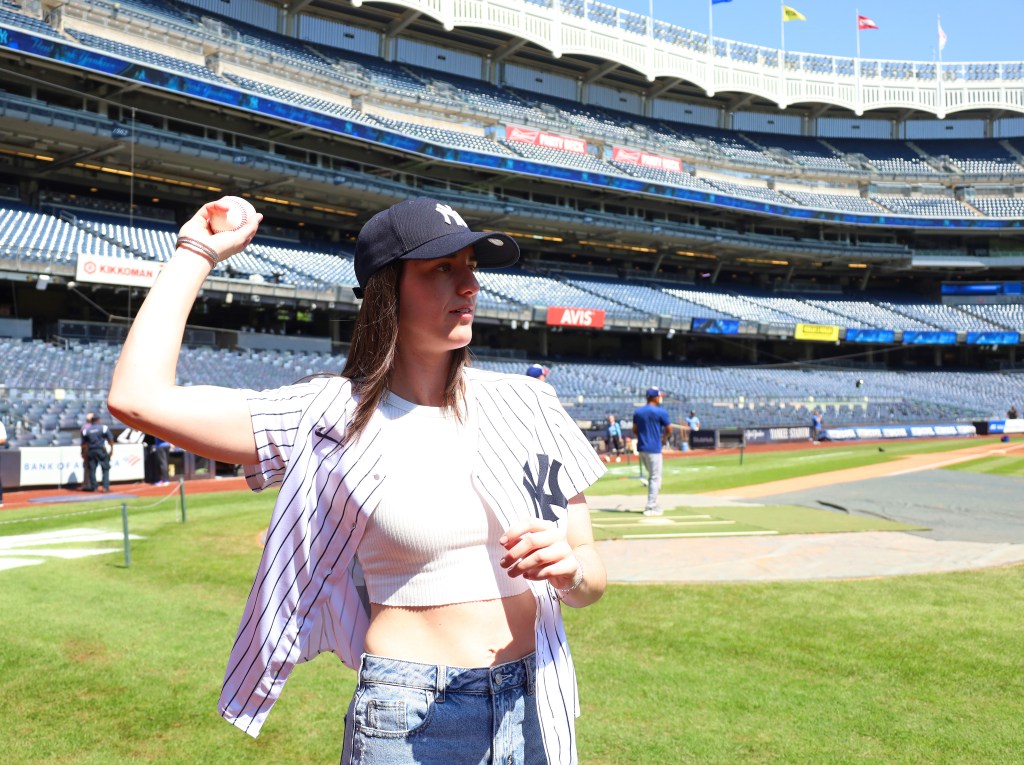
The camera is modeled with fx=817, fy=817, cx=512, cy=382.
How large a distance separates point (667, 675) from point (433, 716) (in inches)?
154

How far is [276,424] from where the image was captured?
2.10m

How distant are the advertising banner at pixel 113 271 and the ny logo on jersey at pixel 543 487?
1109 inches

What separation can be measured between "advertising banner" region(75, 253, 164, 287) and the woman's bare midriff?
1110 inches

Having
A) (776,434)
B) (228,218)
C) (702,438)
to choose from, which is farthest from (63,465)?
(776,434)

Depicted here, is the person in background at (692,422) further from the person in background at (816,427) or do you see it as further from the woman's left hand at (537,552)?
the woman's left hand at (537,552)

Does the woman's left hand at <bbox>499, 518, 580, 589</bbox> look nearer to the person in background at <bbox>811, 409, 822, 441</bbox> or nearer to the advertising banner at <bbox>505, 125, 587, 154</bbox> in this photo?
the person in background at <bbox>811, 409, 822, 441</bbox>

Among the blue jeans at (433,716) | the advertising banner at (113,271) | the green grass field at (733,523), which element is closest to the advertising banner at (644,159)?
the advertising banner at (113,271)

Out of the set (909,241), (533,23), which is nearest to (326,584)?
(533,23)

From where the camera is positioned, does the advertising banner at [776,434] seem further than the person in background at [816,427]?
No

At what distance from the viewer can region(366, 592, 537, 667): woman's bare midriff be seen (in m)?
2.06

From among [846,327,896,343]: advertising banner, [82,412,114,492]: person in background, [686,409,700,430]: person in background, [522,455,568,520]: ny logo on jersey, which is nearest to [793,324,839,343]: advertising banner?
[846,327,896,343]: advertising banner

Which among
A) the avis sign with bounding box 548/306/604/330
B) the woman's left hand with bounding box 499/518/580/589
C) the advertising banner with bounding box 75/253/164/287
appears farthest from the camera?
the avis sign with bounding box 548/306/604/330

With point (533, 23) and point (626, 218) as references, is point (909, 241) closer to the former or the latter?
point (626, 218)

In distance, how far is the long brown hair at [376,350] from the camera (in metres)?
2.16
